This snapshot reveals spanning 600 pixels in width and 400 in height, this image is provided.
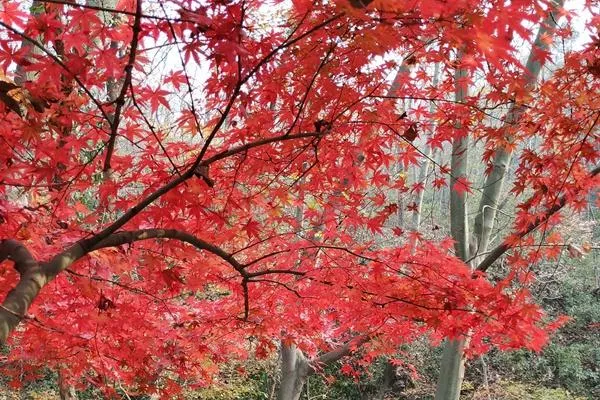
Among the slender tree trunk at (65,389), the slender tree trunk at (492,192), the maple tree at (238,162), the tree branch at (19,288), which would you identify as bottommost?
the tree branch at (19,288)

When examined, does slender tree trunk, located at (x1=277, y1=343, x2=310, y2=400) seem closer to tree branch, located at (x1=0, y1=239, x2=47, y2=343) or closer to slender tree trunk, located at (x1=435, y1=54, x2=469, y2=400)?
slender tree trunk, located at (x1=435, y1=54, x2=469, y2=400)

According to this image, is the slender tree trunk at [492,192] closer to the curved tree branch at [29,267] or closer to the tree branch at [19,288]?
the curved tree branch at [29,267]

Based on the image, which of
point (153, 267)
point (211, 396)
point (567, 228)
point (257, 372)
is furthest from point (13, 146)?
point (567, 228)

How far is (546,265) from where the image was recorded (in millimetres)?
11750

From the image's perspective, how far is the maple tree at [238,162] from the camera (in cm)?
181

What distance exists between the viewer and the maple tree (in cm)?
181

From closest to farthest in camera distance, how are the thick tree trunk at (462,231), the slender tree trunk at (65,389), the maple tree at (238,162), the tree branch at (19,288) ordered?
the tree branch at (19,288) → the maple tree at (238,162) → the thick tree trunk at (462,231) → the slender tree trunk at (65,389)

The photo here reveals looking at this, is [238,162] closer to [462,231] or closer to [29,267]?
[29,267]

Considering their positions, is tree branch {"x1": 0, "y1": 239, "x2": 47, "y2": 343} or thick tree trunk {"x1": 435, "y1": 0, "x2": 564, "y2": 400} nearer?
tree branch {"x1": 0, "y1": 239, "x2": 47, "y2": 343}

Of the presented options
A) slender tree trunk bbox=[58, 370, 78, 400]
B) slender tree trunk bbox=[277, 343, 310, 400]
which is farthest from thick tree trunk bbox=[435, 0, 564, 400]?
slender tree trunk bbox=[58, 370, 78, 400]

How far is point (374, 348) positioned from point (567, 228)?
639cm

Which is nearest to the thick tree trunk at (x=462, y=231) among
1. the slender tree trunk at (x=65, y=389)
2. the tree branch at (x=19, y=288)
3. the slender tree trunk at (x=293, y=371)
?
the slender tree trunk at (x=293, y=371)

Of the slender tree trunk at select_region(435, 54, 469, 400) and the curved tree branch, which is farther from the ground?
the slender tree trunk at select_region(435, 54, 469, 400)

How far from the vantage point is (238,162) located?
9.13ft
